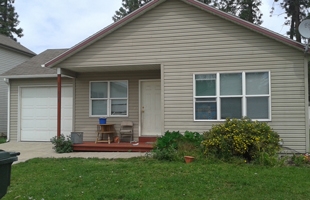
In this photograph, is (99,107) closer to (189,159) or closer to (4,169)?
(189,159)

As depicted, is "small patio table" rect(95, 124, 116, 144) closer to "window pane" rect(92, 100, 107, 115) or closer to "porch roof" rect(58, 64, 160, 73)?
"window pane" rect(92, 100, 107, 115)

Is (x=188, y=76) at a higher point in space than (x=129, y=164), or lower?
higher

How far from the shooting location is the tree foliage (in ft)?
79.0

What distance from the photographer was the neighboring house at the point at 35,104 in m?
12.0

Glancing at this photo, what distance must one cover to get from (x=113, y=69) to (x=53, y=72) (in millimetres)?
3305

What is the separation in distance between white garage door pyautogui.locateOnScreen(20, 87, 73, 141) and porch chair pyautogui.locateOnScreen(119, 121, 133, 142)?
8.56 feet

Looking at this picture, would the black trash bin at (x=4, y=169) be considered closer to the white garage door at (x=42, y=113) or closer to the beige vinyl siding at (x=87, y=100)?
the beige vinyl siding at (x=87, y=100)

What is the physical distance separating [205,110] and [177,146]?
149 cm

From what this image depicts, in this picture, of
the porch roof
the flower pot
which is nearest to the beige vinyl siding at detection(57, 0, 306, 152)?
the porch roof

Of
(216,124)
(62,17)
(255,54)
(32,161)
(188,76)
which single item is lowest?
(32,161)

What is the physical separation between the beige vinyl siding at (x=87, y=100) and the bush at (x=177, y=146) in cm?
236

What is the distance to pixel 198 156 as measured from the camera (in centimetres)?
751

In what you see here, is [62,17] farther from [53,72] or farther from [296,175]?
[296,175]

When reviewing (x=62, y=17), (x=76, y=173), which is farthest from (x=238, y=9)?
(x=76, y=173)
